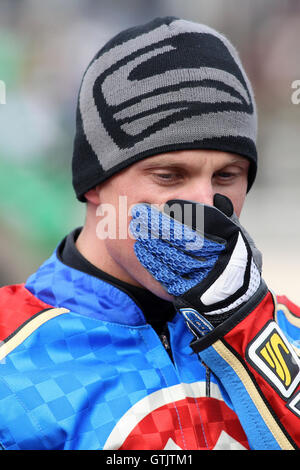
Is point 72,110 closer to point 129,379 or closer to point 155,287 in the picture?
point 155,287

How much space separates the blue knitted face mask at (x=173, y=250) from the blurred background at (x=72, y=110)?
2.25 m

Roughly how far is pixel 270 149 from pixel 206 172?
3462 mm

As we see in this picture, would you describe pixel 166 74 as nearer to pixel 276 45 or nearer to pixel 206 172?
pixel 206 172

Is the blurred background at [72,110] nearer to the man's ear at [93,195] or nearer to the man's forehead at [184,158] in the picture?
the man's ear at [93,195]

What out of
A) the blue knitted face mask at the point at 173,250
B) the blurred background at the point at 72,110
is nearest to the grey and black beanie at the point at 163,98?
the blue knitted face mask at the point at 173,250

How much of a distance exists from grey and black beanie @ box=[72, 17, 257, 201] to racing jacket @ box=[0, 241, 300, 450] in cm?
35

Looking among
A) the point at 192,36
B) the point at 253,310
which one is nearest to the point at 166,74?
the point at 192,36

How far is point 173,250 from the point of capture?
1.13 meters

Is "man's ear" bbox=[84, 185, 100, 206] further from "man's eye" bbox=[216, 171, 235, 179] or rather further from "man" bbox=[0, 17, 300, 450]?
"man's eye" bbox=[216, 171, 235, 179]

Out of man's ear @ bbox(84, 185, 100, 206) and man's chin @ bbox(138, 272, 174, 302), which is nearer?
man's chin @ bbox(138, 272, 174, 302)

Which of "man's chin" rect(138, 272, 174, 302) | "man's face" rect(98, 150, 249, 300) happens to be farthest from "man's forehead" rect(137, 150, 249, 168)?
"man's chin" rect(138, 272, 174, 302)

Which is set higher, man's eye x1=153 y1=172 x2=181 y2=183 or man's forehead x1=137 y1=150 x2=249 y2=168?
man's forehead x1=137 y1=150 x2=249 y2=168

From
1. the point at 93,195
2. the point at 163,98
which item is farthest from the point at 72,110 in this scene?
the point at 163,98

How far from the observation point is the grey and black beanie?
1229mm
